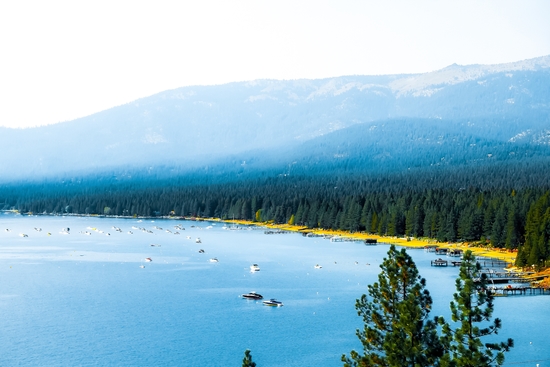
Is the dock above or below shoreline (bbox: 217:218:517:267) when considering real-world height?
below

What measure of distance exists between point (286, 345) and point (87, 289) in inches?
1745

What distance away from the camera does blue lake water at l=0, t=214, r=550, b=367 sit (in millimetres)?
64562

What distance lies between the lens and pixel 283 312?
272 feet

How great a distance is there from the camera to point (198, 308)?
8550 cm

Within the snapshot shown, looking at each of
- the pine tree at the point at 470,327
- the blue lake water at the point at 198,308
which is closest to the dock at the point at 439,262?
the blue lake water at the point at 198,308

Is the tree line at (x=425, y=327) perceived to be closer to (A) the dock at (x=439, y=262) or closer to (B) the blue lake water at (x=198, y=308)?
(B) the blue lake water at (x=198, y=308)

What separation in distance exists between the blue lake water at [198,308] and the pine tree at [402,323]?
2236 centimetres

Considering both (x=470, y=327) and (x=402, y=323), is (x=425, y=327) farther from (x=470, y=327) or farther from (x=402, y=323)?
(x=470, y=327)

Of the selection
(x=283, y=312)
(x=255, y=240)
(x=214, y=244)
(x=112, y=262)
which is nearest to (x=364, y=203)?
(x=255, y=240)

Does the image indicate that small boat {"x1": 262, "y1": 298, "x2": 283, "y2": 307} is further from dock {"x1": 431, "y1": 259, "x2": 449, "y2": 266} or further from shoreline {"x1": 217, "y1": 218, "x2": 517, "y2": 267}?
shoreline {"x1": 217, "y1": 218, "x2": 517, "y2": 267}

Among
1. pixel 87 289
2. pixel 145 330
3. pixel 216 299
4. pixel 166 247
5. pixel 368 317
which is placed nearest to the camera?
pixel 368 317

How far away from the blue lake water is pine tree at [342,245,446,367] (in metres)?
22.4

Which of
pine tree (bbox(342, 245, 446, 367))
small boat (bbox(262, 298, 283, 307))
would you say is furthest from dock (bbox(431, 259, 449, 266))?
pine tree (bbox(342, 245, 446, 367))

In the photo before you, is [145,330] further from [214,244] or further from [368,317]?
[214,244]
